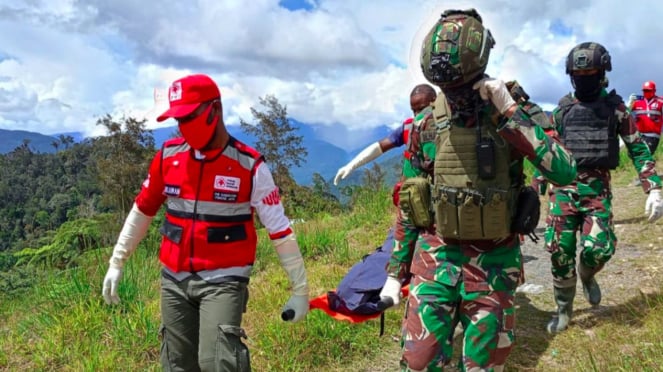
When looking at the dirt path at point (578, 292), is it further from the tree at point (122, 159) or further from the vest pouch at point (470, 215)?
the tree at point (122, 159)

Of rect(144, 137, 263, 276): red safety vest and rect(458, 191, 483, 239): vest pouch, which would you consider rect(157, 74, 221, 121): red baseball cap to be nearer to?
rect(144, 137, 263, 276): red safety vest

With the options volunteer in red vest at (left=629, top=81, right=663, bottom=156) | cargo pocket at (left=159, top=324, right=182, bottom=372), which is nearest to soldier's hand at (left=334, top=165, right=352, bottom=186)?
cargo pocket at (left=159, top=324, right=182, bottom=372)

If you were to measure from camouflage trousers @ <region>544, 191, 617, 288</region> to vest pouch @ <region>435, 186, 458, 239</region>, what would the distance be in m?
2.03

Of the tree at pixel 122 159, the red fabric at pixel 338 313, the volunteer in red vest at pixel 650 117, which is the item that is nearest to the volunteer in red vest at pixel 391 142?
the red fabric at pixel 338 313

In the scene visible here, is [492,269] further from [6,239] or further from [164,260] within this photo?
[6,239]

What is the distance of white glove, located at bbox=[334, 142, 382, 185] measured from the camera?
4.11m

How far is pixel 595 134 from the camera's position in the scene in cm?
401

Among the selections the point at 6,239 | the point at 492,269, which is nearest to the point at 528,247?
the point at 492,269

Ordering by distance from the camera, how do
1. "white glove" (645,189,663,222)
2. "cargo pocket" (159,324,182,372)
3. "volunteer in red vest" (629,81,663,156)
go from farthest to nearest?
"volunteer in red vest" (629,81,663,156) < "white glove" (645,189,663,222) < "cargo pocket" (159,324,182,372)

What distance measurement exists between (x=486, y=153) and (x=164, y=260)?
1.71 metres

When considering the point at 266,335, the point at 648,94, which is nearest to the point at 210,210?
the point at 266,335

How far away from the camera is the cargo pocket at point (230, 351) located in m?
2.40

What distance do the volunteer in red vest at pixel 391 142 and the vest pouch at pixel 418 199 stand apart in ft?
4.94

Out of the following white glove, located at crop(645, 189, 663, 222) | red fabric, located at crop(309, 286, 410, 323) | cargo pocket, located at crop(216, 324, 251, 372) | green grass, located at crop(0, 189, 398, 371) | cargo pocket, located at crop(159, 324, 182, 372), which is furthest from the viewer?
green grass, located at crop(0, 189, 398, 371)
